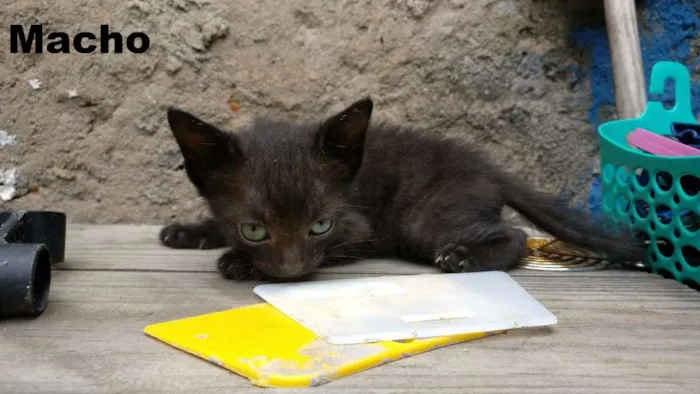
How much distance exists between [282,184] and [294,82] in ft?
2.65

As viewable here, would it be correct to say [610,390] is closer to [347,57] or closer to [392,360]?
[392,360]

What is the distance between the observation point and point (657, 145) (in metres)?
1.77

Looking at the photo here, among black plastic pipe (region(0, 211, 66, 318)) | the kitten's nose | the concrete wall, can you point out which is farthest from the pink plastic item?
black plastic pipe (region(0, 211, 66, 318))

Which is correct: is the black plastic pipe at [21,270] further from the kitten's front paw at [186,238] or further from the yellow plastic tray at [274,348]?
the kitten's front paw at [186,238]

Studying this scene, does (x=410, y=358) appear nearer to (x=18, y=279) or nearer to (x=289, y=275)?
(x=289, y=275)

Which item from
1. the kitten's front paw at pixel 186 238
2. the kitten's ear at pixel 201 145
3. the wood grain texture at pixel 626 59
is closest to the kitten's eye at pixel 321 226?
the kitten's ear at pixel 201 145

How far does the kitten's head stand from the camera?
155cm

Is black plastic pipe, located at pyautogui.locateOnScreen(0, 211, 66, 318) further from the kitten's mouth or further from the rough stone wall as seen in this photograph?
the rough stone wall

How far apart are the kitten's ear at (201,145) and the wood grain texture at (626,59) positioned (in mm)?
1173

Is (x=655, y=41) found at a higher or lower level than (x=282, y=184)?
higher

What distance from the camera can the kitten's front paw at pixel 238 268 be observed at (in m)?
1.63

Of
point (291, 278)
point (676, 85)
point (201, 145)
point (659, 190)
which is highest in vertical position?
point (676, 85)

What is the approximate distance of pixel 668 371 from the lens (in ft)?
3.44

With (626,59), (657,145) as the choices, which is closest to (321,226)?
(657,145)
